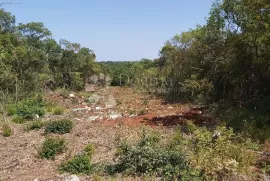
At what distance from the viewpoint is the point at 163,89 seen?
65.2ft

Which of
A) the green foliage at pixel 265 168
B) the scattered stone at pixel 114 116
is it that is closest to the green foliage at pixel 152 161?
the green foliage at pixel 265 168

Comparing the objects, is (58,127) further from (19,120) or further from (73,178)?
(73,178)

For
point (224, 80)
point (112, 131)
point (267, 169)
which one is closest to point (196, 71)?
point (224, 80)

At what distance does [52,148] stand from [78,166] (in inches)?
56.8

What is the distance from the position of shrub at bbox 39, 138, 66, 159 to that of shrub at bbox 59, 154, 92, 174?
36.9 inches

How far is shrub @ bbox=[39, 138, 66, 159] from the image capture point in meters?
6.95

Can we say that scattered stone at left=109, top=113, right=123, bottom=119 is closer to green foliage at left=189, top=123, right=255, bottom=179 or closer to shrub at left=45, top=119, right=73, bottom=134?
shrub at left=45, top=119, right=73, bottom=134

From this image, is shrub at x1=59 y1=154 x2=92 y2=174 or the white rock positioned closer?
the white rock

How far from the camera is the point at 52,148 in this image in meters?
7.10

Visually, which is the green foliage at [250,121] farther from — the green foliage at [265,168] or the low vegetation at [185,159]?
the low vegetation at [185,159]

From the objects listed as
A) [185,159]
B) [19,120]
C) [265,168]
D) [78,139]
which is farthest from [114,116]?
[265,168]

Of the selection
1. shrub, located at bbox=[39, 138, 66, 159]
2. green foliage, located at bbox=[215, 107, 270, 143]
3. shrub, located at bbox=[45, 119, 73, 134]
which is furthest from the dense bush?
green foliage, located at bbox=[215, 107, 270, 143]

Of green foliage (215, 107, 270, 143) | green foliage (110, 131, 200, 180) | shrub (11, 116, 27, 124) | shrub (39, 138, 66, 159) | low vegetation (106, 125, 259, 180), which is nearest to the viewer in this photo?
low vegetation (106, 125, 259, 180)

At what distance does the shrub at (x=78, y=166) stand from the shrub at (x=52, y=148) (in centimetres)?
94
